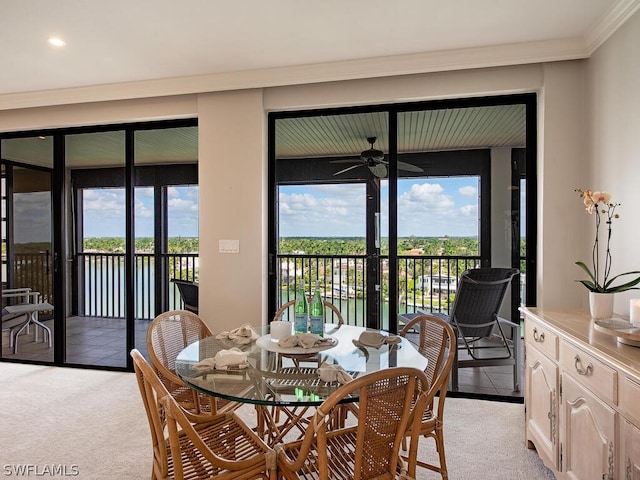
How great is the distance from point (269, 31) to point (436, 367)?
95.1 inches

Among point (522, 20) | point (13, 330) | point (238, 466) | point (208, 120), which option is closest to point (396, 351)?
point (238, 466)

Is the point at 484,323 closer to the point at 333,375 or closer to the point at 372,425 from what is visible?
the point at 333,375

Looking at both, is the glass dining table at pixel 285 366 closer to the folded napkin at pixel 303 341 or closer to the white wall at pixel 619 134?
the folded napkin at pixel 303 341

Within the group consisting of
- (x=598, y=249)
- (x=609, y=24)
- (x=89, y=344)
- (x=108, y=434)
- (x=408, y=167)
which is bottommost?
(x=108, y=434)

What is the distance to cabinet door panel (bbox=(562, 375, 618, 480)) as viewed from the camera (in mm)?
1618

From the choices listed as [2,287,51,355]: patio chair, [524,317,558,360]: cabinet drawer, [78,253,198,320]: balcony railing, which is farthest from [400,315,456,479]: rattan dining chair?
[2,287,51,355]: patio chair

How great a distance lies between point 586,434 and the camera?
5.92 ft

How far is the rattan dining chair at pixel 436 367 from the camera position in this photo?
6.68 feet

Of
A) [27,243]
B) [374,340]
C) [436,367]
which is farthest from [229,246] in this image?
[27,243]

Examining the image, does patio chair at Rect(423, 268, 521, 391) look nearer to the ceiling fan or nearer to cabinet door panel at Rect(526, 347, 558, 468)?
cabinet door panel at Rect(526, 347, 558, 468)

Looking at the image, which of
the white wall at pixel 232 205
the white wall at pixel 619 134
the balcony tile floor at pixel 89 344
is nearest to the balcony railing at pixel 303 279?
the balcony tile floor at pixel 89 344

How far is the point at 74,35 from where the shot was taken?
9.43 ft

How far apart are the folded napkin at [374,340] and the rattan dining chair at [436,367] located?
20cm

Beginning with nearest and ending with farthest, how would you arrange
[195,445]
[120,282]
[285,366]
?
[195,445] → [285,366] → [120,282]
